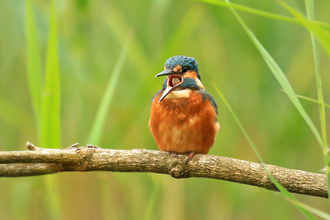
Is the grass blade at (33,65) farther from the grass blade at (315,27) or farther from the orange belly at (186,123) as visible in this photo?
the grass blade at (315,27)

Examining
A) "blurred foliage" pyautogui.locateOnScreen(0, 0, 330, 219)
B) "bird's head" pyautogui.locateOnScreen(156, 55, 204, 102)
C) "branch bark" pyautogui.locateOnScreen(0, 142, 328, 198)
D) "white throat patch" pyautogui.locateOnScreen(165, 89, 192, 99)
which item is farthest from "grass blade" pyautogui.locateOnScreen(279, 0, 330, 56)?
"blurred foliage" pyautogui.locateOnScreen(0, 0, 330, 219)

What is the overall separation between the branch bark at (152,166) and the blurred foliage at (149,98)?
1.02 m

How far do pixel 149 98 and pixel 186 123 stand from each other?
601mm

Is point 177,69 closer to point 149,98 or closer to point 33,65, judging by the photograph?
point 149,98

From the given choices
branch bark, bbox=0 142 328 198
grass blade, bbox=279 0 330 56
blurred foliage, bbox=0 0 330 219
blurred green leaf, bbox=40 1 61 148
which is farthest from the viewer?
blurred foliage, bbox=0 0 330 219

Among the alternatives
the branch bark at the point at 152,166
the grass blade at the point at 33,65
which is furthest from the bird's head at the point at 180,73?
the grass blade at the point at 33,65

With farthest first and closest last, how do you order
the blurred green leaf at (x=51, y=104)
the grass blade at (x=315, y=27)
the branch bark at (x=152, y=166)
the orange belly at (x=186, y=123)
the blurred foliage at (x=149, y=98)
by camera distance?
the blurred foliage at (x=149, y=98), the orange belly at (x=186, y=123), the blurred green leaf at (x=51, y=104), the branch bark at (x=152, y=166), the grass blade at (x=315, y=27)

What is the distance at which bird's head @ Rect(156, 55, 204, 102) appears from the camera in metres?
2.28

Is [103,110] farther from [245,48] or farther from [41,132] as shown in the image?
[245,48]

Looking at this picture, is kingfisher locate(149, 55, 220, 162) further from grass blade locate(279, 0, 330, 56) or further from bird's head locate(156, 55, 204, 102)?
grass blade locate(279, 0, 330, 56)

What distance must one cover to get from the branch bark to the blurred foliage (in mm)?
1015

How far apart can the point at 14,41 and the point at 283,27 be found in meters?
2.17

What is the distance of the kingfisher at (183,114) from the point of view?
7.38 feet

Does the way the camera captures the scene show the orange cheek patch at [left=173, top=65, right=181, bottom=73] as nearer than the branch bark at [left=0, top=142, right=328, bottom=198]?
No
